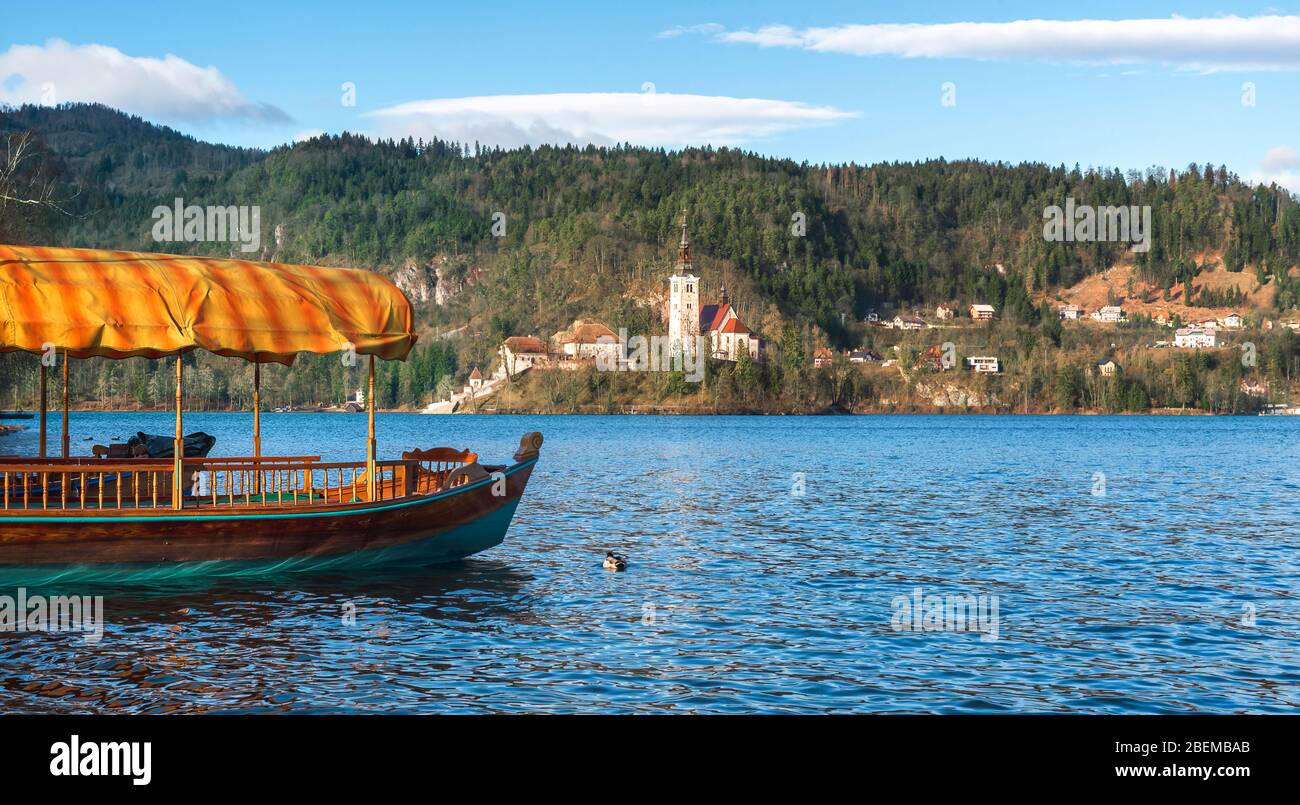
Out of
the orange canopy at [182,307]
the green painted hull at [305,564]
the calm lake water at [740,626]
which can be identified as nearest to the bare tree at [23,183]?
the calm lake water at [740,626]

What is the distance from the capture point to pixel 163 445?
30.5 metres

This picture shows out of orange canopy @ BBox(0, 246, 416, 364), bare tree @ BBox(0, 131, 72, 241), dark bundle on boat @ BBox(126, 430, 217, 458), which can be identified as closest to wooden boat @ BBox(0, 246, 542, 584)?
orange canopy @ BBox(0, 246, 416, 364)

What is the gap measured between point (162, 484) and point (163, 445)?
3.71 metres

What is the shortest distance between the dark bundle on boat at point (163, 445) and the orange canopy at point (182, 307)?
5011mm

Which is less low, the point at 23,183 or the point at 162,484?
the point at 23,183

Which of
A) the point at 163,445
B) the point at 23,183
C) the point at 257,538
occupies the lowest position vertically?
the point at 257,538

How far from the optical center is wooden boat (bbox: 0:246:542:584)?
22.3 m

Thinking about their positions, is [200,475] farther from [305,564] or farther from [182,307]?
[182,307]

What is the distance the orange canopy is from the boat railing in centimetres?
232

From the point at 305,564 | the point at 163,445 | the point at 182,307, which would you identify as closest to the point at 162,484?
the point at 163,445

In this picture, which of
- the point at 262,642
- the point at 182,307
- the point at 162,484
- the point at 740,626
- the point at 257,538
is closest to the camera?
the point at 262,642
